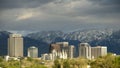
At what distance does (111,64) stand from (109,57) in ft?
8.99

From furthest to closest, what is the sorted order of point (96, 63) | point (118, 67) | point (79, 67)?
point (79, 67) → point (96, 63) → point (118, 67)

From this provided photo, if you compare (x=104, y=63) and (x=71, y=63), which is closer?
(x=104, y=63)

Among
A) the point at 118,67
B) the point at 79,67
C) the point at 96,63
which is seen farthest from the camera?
the point at 79,67

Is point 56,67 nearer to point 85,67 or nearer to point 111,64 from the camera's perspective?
point 85,67

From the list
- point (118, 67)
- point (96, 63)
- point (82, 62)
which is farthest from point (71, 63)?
point (118, 67)

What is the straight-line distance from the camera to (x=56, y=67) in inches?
4606

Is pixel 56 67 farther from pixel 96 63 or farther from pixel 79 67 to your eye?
pixel 96 63

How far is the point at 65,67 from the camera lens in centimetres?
11481

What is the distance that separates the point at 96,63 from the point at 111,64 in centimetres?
468

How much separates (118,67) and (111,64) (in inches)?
128

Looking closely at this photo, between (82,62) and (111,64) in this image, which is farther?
(82,62)

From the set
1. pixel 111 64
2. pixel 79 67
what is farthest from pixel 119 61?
pixel 79 67

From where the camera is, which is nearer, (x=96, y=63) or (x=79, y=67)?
(x=96, y=63)

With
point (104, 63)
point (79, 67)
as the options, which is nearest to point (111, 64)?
point (104, 63)
